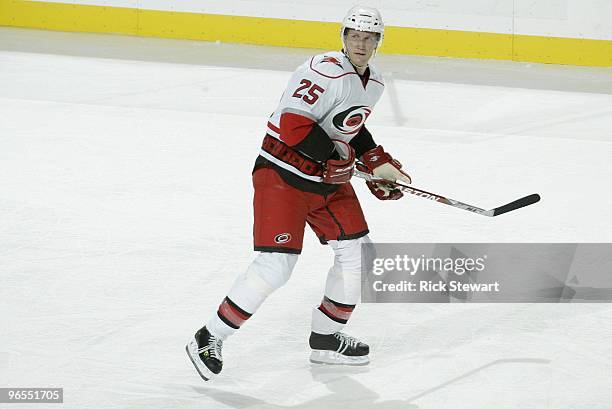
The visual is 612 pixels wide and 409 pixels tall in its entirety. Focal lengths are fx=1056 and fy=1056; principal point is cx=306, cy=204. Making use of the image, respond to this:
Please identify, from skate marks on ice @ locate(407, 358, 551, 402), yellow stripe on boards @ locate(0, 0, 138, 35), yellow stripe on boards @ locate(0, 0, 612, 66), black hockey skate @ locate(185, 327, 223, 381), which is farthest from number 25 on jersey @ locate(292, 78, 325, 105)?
yellow stripe on boards @ locate(0, 0, 138, 35)

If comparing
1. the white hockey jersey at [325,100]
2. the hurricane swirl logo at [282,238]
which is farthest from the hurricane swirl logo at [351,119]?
the hurricane swirl logo at [282,238]

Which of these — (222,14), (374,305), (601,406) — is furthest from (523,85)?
(601,406)

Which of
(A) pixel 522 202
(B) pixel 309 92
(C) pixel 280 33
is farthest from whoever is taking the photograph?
(C) pixel 280 33

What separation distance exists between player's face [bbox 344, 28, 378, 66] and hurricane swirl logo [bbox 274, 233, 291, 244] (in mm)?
488

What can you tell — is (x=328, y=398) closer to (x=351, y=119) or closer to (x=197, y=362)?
(x=197, y=362)

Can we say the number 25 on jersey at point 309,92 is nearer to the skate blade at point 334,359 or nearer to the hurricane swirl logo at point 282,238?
the hurricane swirl logo at point 282,238

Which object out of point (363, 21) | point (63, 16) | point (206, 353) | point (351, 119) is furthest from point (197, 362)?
point (63, 16)

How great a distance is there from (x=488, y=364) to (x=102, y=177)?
2.16m

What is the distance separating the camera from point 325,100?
2.73 m

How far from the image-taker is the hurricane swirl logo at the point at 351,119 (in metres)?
2.79

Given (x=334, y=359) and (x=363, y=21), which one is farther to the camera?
(x=334, y=359)

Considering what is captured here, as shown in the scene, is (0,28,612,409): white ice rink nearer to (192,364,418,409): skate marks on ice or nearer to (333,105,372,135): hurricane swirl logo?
(192,364,418,409): skate marks on ice

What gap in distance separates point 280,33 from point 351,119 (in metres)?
4.90

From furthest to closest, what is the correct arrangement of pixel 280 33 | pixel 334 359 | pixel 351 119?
pixel 280 33
pixel 334 359
pixel 351 119
